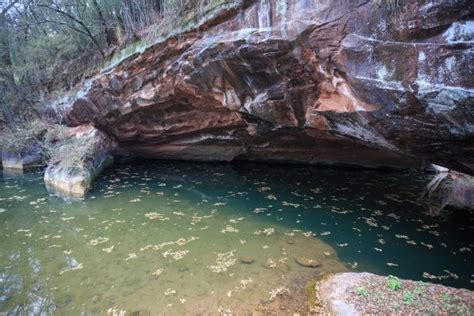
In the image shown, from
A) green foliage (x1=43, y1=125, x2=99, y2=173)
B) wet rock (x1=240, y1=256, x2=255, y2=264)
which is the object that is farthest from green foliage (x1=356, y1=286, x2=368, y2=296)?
green foliage (x1=43, y1=125, x2=99, y2=173)

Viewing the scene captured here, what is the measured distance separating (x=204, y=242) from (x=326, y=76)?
374cm

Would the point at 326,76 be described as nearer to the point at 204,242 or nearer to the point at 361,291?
the point at 361,291

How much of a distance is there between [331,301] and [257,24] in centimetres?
474

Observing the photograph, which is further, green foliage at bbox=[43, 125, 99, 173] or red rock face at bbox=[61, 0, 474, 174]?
green foliage at bbox=[43, 125, 99, 173]

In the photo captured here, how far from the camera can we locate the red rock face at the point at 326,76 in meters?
4.14

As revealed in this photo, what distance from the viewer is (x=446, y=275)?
4906 millimetres

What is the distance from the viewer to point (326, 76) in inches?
222

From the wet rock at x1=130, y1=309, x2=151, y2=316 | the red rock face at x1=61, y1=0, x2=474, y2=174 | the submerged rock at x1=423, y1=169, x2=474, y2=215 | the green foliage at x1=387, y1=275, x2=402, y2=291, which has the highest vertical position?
the red rock face at x1=61, y1=0, x2=474, y2=174

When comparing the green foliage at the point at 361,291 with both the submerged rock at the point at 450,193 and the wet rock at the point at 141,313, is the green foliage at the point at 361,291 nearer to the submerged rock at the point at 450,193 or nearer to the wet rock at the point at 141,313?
the wet rock at the point at 141,313

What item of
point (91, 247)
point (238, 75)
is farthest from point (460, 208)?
point (91, 247)

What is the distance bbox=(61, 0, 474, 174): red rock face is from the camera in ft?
13.6

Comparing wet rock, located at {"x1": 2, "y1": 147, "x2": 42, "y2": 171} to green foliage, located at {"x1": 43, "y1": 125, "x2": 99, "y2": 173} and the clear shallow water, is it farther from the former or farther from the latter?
the clear shallow water

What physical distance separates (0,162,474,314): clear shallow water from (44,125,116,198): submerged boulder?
1.53ft

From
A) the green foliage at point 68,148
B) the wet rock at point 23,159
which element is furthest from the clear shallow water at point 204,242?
the wet rock at point 23,159
